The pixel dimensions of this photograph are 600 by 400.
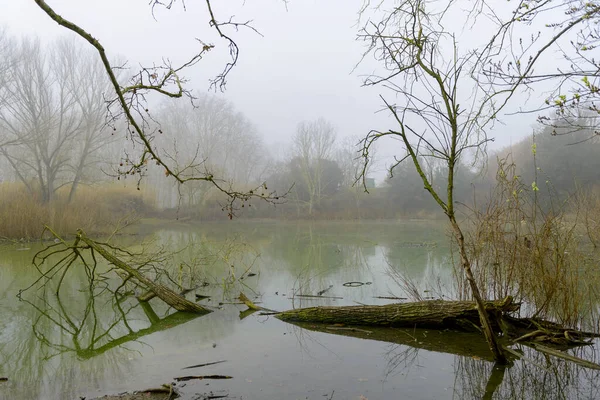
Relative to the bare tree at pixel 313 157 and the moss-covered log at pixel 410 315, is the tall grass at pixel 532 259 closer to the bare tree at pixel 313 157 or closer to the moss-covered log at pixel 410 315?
the moss-covered log at pixel 410 315

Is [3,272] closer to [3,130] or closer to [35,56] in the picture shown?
[3,130]

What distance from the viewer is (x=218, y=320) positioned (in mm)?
6414

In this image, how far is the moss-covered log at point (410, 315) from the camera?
18.0 ft

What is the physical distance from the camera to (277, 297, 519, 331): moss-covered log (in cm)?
549

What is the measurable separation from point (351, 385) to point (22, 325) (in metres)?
4.64

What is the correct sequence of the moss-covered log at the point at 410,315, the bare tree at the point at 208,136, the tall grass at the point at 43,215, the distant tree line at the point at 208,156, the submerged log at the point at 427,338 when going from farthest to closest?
the bare tree at the point at 208,136, the distant tree line at the point at 208,156, the tall grass at the point at 43,215, the moss-covered log at the point at 410,315, the submerged log at the point at 427,338

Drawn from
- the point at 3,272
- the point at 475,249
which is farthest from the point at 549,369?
the point at 3,272

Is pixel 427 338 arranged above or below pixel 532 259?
below

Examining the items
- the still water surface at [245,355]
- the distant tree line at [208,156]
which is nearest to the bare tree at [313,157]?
the distant tree line at [208,156]

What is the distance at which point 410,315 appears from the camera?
5.70 meters

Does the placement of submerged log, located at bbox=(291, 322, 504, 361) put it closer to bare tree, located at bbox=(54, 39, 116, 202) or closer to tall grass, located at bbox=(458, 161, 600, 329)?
tall grass, located at bbox=(458, 161, 600, 329)

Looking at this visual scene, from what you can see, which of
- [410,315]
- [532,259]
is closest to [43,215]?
[410,315]

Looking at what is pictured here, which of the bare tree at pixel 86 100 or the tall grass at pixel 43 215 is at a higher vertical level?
the bare tree at pixel 86 100

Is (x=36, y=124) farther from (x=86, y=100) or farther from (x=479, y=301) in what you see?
(x=479, y=301)
